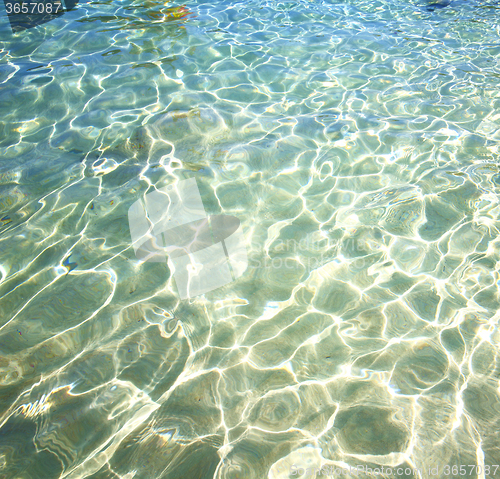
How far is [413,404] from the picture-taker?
87.7 inches

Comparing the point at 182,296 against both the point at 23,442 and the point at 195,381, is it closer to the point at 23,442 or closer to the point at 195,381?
the point at 195,381

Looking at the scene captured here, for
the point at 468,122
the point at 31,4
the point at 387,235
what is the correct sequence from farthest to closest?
the point at 31,4 < the point at 468,122 < the point at 387,235

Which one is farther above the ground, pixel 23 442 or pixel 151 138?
pixel 151 138

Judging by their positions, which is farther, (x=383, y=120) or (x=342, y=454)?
(x=383, y=120)

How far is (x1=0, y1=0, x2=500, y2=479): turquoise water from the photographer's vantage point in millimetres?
2104

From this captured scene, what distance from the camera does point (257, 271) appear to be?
3.04 meters

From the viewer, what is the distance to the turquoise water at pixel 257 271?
2.10 metres

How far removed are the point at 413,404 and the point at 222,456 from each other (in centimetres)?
122

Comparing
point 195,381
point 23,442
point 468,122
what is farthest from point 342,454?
point 468,122

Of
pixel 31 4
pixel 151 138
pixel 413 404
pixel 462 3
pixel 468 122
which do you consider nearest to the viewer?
pixel 413 404

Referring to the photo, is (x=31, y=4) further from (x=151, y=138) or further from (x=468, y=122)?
(x=468, y=122)

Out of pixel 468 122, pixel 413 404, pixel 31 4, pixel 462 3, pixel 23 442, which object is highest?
pixel 31 4

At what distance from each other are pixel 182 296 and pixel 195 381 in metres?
0.71

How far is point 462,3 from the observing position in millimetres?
7969
